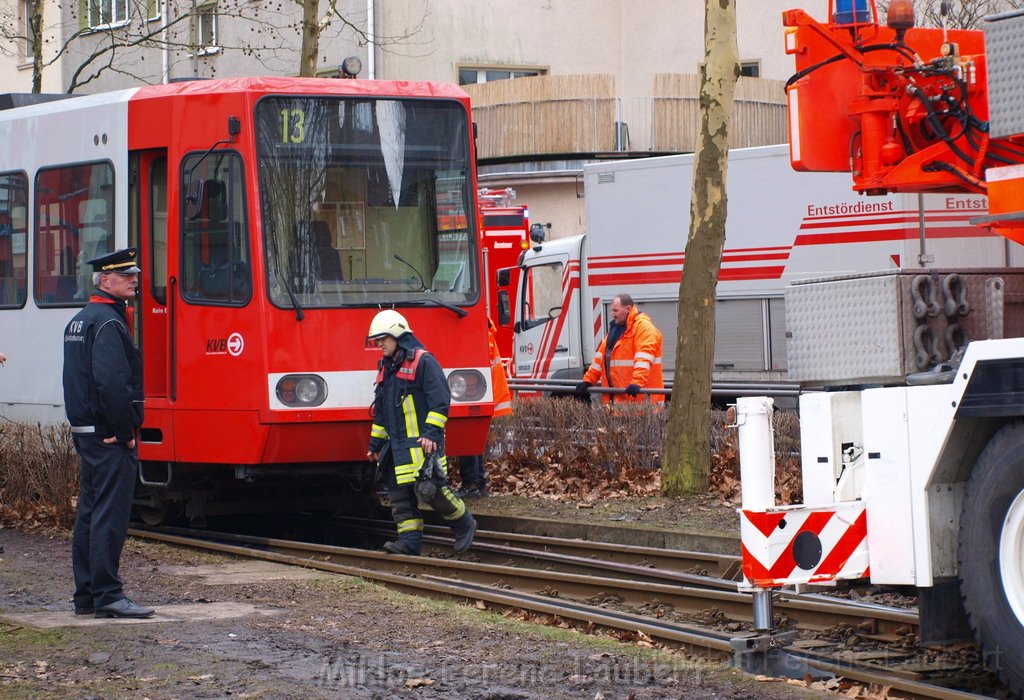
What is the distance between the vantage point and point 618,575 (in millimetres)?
10102

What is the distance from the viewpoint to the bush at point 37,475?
12219mm

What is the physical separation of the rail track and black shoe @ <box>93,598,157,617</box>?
186cm

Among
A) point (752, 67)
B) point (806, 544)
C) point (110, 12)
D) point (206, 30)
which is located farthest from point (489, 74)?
point (806, 544)

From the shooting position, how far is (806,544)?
660 centimetres

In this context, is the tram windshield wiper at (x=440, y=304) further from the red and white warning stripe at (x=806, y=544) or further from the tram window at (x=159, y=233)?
the red and white warning stripe at (x=806, y=544)

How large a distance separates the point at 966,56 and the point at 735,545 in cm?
401

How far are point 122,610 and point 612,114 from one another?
2249 cm

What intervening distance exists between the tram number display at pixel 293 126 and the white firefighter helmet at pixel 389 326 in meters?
1.55

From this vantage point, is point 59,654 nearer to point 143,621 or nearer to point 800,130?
point 143,621

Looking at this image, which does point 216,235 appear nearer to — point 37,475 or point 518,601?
point 37,475

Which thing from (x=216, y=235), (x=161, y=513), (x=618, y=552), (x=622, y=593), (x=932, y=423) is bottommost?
(x=622, y=593)

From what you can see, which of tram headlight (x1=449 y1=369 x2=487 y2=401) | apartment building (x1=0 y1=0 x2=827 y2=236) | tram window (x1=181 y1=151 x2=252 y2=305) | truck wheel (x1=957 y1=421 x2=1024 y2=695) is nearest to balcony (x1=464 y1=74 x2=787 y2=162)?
apartment building (x1=0 y1=0 x2=827 y2=236)

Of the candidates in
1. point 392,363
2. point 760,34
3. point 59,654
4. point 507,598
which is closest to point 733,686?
point 507,598

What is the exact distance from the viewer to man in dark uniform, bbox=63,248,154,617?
26.4ft
